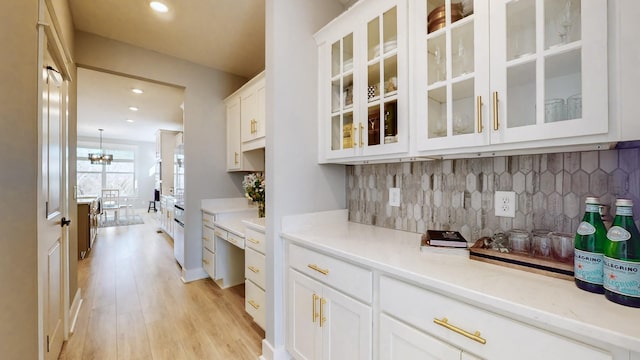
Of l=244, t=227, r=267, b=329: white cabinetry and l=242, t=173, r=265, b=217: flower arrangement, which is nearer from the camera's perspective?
l=244, t=227, r=267, b=329: white cabinetry

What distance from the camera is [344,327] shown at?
1.29 m

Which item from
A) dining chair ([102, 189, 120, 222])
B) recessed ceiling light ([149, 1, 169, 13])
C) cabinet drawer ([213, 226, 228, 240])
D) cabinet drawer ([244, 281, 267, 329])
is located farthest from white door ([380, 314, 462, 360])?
dining chair ([102, 189, 120, 222])

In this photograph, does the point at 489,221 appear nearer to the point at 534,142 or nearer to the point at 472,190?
the point at 472,190

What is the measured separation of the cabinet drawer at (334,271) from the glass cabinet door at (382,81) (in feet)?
2.30

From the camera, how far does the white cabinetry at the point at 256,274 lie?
1.97 meters

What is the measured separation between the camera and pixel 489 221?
4.38 feet

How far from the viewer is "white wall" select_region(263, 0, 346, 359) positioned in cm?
171

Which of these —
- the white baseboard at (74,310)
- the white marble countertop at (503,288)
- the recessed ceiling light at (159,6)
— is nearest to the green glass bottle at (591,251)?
the white marble countertop at (503,288)

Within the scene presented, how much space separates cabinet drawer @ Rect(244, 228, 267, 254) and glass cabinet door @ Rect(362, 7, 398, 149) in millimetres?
1037

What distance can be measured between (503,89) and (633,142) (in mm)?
413

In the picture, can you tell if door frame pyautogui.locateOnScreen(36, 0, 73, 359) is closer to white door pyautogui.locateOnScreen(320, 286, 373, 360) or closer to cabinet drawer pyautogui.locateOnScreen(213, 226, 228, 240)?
cabinet drawer pyautogui.locateOnScreen(213, 226, 228, 240)

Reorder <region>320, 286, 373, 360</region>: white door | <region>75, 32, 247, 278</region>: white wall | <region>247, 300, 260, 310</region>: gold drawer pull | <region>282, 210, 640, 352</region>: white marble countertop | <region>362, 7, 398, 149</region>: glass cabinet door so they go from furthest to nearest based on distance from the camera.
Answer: <region>75, 32, 247, 278</region>: white wall < <region>247, 300, 260, 310</region>: gold drawer pull < <region>362, 7, 398, 149</region>: glass cabinet door < <region>320, 286, 373, 360</region>: white door < <region>282, 210, 640, 352</region>: white marble countertop

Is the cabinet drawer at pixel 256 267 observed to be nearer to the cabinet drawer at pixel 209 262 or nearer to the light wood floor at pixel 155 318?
the light wood floor at pixel 155 318

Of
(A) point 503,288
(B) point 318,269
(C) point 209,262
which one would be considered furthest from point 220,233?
(A) point 503,288
